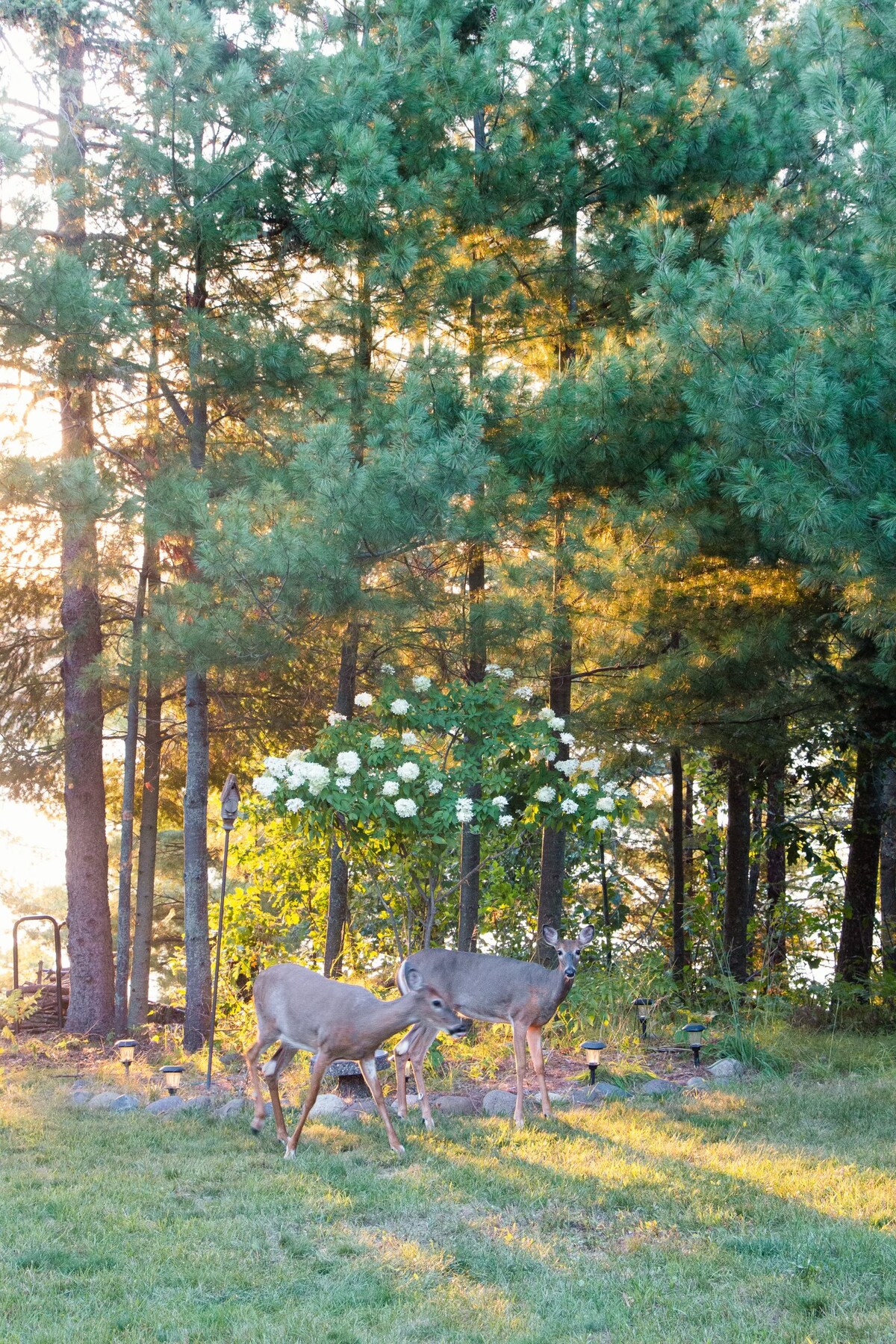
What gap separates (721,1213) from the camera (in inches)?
195

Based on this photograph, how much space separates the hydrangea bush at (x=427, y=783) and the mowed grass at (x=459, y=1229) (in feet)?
6.23

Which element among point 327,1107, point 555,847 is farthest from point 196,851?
point 327,1107

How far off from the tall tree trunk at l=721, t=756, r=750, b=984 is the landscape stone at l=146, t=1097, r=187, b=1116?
19.7 ft

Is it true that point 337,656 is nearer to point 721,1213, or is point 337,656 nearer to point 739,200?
point 739,200

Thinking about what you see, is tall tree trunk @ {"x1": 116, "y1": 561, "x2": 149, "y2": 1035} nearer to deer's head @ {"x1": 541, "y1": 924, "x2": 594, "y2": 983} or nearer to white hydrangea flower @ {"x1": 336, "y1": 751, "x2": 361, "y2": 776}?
white hydrangea flower @ {"x1": 336, "y1": 751, "x2": 361, "y2": 776}

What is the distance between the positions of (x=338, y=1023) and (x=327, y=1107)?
116 centimetres

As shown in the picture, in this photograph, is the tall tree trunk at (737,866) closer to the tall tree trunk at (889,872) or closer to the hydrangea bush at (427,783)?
the tall tree trunk at (889,872)

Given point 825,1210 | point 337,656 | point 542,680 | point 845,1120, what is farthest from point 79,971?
point 825,1210

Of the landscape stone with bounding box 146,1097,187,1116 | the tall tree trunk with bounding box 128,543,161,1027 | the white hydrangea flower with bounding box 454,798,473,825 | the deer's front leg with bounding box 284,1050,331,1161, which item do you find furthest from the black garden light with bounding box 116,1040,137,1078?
the tall tree trunk with bounding box 128,543,161,1027

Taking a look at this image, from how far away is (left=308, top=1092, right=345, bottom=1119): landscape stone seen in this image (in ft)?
22.6

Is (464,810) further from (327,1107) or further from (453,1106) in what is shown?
(327,1107)

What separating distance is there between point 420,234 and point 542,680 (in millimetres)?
3731

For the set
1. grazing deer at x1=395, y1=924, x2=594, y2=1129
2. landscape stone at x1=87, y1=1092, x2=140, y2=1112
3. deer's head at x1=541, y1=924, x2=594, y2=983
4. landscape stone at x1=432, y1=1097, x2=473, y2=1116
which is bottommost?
landscape stone at x1=87, y1=1092, x2=140, y2=1112

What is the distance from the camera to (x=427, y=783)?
7746mm
